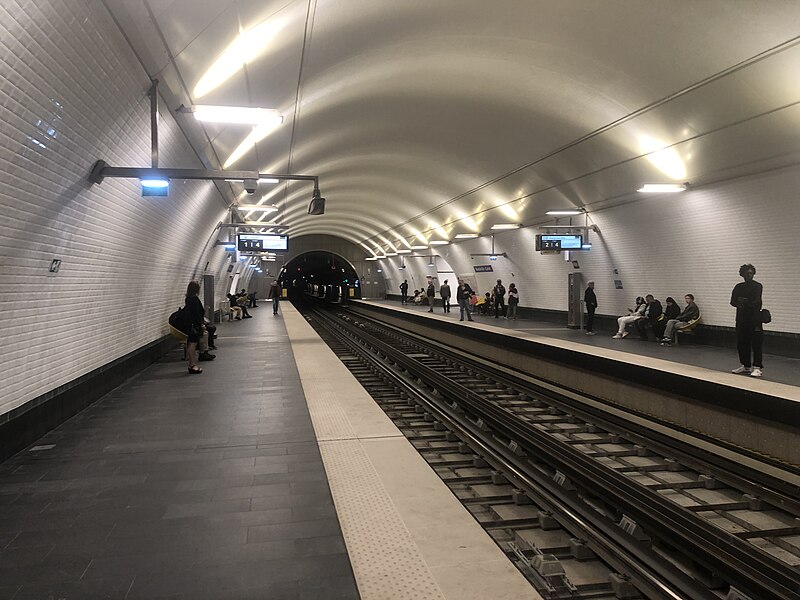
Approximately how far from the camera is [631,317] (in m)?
14.4

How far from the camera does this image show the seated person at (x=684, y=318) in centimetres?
1254

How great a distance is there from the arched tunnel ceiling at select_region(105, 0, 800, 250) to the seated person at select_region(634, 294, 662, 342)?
8.46 feet

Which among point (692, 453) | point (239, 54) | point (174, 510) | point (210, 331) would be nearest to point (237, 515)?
point (174, 510)

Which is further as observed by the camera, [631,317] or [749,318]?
[631,317]

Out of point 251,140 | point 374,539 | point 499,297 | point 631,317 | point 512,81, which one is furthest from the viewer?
point 499,297

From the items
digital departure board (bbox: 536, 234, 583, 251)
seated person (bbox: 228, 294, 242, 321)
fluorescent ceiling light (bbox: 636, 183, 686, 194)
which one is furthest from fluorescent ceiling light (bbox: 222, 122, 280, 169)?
seated person (bbox: 228, 294, 242, 321)

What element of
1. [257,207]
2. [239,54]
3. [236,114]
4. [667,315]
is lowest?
[667,315]

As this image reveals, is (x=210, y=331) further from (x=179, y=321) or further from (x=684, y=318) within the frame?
(x=684, y=318)

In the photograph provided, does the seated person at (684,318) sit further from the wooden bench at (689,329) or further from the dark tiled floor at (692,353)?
the dark tiled floor at (692,353)

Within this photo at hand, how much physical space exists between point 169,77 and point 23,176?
2792 millimetres

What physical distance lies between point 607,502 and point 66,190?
18.9 feet

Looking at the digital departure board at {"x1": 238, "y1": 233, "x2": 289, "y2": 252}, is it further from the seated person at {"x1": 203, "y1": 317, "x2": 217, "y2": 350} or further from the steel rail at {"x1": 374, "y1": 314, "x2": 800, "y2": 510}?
the steel rail at {"x1": 374, "y1": 314, "x2": 800, "y2": 510}

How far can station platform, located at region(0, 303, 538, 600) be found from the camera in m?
2.81

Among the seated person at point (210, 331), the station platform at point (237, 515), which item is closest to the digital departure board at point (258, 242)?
the seated person at point (210, 331)
